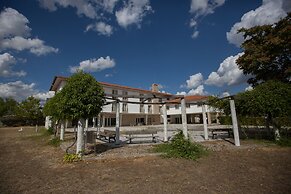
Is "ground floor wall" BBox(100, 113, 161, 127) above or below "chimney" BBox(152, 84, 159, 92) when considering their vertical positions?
below

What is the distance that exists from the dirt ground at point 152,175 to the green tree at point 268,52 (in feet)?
27.6

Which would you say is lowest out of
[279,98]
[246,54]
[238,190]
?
[238,190]

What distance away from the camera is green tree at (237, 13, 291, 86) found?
1250cm

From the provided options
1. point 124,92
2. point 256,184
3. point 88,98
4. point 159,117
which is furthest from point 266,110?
point 159,117

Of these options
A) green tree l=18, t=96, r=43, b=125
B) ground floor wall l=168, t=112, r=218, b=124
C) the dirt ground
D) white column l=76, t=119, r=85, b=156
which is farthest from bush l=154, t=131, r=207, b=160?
ground floor wall l=168, t=112, r=218, b=124

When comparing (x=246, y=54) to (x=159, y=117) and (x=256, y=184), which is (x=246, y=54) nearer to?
(x=256, y=184)

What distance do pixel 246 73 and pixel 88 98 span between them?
14.5 m

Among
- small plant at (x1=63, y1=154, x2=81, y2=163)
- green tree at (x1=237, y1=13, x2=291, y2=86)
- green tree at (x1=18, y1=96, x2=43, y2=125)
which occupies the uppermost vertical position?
green tree at (x1=237, y1=13, x2=291, y2=86)

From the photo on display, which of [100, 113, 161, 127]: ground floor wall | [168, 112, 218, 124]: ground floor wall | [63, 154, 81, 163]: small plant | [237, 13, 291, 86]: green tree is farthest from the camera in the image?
[168, 112, 218, 124]: ground floor wall

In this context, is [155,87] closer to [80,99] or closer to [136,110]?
[136,110]

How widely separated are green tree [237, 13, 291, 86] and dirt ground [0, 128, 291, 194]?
8.40 m

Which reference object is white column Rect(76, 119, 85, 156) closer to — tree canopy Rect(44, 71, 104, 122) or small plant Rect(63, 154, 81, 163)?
tree canopy Rect(44, 71, 104, 122)

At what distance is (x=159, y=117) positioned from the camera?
45062mm

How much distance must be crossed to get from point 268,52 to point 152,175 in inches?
536
